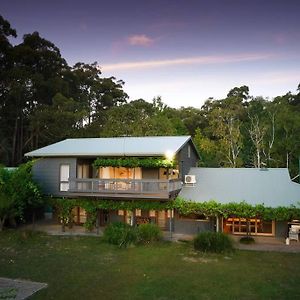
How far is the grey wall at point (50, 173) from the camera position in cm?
2484

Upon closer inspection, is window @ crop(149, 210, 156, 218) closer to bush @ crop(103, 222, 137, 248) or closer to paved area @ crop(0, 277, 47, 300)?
bush @ crop(103, 222, 137, 248)

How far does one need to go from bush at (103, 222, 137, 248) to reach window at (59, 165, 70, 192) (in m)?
5.86

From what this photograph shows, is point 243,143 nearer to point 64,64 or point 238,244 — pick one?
point 238,244

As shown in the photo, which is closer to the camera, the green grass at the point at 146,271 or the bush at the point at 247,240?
the green grass at the point at 146,271

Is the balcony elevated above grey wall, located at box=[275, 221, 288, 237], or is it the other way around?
the balcony

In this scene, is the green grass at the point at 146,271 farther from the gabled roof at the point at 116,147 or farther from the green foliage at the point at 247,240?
the gabled roof at the point at 116,147

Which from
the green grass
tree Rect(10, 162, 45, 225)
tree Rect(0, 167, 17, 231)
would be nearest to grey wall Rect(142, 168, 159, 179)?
A: the green grass

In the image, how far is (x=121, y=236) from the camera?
20000 mm

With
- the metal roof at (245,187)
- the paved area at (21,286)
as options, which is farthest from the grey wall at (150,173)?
the paved area at (21,286)

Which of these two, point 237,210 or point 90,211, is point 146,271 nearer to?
point 237,210

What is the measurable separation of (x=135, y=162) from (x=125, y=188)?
6.54ft

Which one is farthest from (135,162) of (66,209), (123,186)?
(66,209)

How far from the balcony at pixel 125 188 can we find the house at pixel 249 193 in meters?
2.06

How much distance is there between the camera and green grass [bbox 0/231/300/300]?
12.3 m
